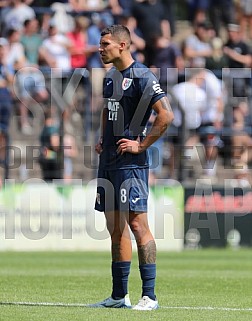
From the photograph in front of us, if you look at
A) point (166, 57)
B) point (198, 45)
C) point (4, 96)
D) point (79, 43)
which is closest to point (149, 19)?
point (198, 45)

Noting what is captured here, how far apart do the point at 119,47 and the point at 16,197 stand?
9.49 metres

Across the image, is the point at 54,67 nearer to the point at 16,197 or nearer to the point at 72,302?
the point at 16,197

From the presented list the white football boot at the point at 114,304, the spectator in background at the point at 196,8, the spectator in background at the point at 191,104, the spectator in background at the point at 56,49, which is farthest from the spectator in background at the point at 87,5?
the white football boot at the point at 114,304

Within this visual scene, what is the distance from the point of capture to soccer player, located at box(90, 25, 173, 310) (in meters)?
8.95

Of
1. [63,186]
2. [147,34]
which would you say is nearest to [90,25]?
[147,34]

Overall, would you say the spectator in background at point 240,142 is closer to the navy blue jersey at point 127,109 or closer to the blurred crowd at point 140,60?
the blurred crowd at point 140,60

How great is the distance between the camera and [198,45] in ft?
71.7

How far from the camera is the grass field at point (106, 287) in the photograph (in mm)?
8406

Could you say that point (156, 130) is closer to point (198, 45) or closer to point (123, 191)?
point (123, 191)

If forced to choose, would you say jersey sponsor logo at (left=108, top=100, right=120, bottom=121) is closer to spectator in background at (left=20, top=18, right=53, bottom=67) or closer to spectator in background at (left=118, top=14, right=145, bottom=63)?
spectator in background at (left=20, top=18, right=53, bottom=67)

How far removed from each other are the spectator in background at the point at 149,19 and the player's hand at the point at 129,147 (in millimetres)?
12738

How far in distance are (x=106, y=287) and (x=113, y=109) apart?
283 cm

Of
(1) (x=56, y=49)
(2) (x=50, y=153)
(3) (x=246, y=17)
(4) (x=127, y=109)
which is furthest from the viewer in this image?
(3) (x=246, y=17)

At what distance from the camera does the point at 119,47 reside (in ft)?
29.6
